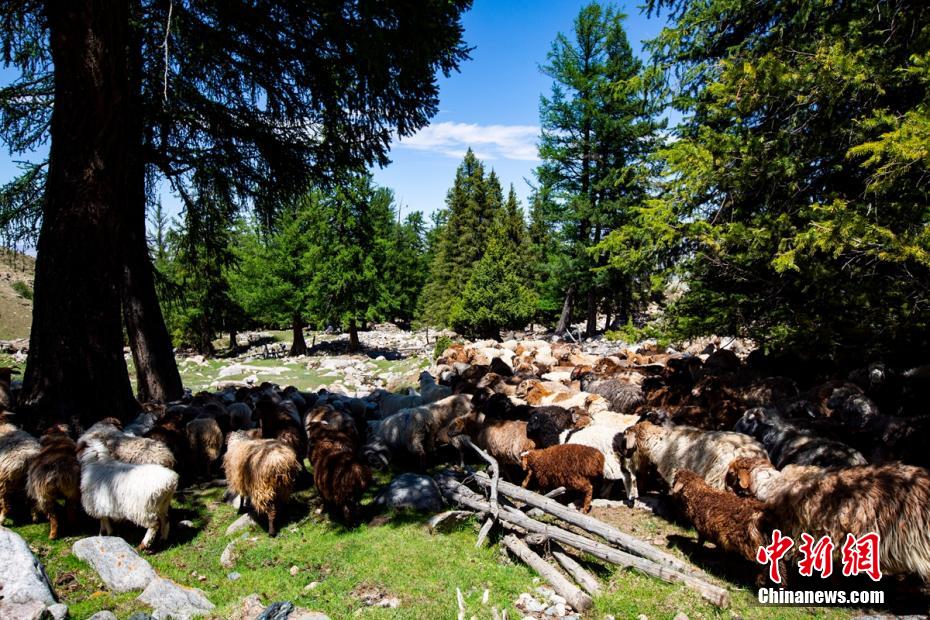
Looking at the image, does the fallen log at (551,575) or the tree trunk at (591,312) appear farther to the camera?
the tree trunk at (591,312)

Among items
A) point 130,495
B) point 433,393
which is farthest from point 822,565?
point 433,393

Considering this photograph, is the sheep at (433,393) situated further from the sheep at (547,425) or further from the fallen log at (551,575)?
the fallen log at (551,575)

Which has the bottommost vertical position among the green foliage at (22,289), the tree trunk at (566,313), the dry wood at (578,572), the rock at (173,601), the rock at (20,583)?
the dry wood at (578,572)

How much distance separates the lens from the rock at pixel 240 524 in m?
6.12

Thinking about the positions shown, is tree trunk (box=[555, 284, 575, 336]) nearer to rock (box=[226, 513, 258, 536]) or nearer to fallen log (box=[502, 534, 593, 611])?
fallen log (box=[502, 534, 593, 611])

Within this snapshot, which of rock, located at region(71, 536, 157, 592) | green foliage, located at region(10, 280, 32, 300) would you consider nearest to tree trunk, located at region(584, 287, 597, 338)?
rock, located at region(71, 536, 157, 592)

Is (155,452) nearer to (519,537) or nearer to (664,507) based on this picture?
(519,537)

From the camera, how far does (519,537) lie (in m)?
5.85

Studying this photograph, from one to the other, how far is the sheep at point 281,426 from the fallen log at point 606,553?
3209 millimetres

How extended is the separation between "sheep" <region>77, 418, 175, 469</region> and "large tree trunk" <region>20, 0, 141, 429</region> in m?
0.97

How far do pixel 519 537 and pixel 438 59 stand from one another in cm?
915

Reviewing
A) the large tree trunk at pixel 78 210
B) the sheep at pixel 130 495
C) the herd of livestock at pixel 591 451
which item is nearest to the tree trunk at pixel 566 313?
the herd of livestock at pixel 591 451

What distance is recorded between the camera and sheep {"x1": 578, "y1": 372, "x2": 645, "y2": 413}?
11.1m

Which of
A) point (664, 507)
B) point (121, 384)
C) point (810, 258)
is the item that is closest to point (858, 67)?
point (810, 258)
